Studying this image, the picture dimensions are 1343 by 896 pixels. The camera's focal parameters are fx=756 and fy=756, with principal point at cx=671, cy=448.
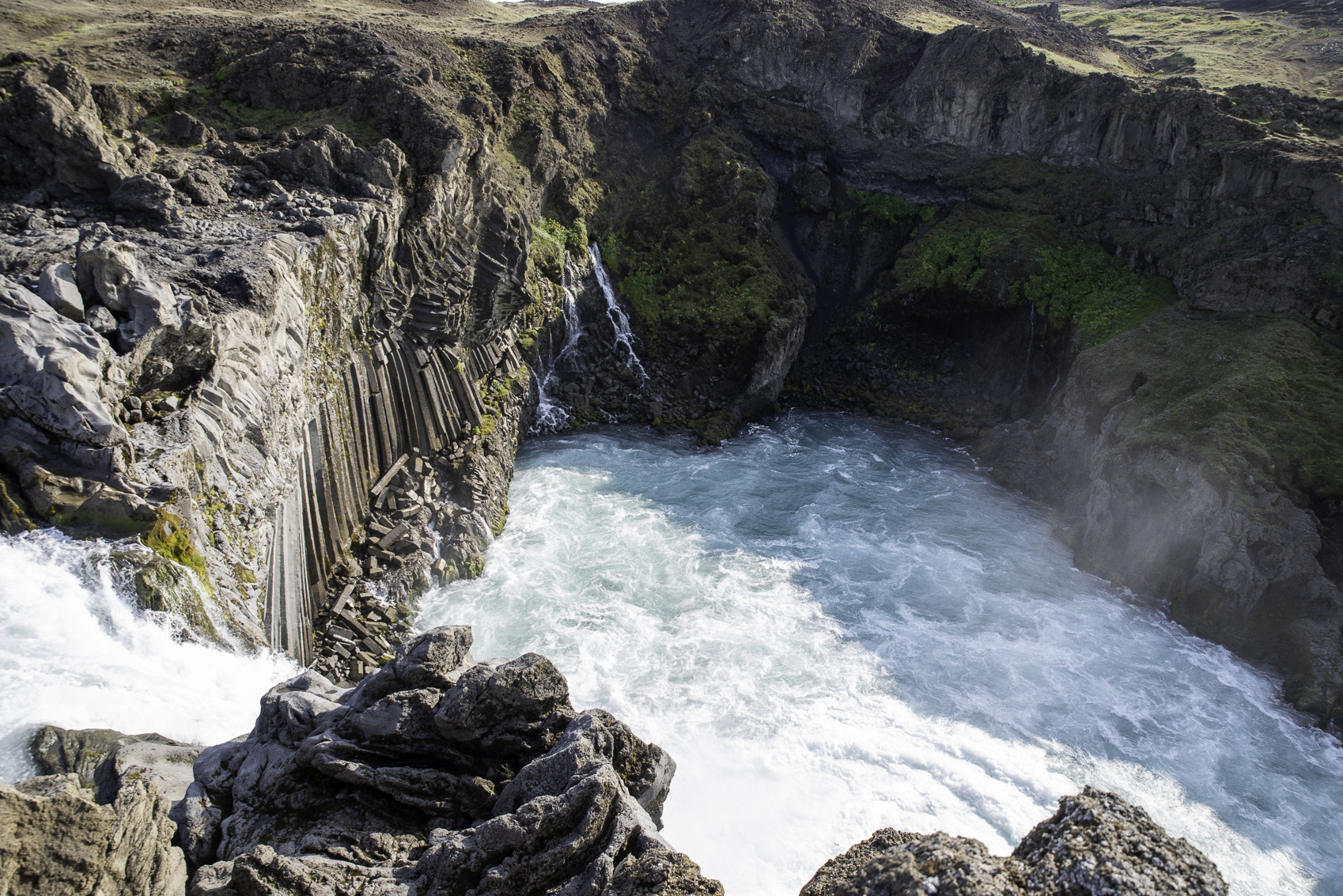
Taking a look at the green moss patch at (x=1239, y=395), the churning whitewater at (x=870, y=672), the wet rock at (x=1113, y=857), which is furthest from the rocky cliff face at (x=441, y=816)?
the green moss patch at (x=1239, y=395)

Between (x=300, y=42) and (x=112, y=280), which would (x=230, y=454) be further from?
(x=300, y=42)

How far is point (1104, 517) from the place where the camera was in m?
22.1

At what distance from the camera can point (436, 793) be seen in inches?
350

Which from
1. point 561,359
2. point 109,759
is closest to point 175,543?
point 109,759

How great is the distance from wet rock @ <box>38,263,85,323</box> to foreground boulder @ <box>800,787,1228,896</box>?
13.6 metres

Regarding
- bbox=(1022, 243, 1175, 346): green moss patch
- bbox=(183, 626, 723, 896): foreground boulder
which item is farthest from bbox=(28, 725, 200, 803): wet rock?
bbox=(1022, 243, 1175, 346): green moss patch

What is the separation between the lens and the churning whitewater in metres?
13.7

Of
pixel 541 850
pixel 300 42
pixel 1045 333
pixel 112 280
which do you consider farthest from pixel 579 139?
pixel 541 850

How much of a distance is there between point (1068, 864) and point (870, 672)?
1141cm

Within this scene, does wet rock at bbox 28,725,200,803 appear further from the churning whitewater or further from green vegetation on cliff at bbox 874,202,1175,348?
green vegetation on cliff at bbox 874,202,1175,348

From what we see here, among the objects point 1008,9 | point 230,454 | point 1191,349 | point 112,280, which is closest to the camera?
point 112,280

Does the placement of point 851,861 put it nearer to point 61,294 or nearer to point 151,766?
point 151,766

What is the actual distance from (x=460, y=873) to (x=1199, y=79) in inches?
1698

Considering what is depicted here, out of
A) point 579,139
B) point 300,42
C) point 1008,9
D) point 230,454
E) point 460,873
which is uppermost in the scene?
point 1008,9
